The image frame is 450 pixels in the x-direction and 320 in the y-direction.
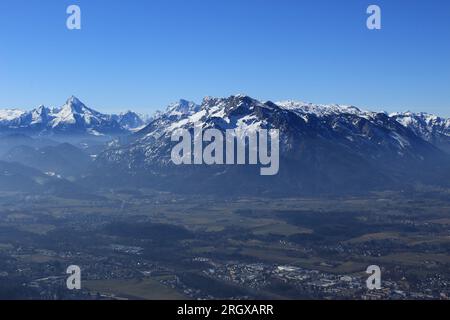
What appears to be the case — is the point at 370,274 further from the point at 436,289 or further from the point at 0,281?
the point at 0,281

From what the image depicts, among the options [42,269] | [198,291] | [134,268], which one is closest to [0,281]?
[42,269]
